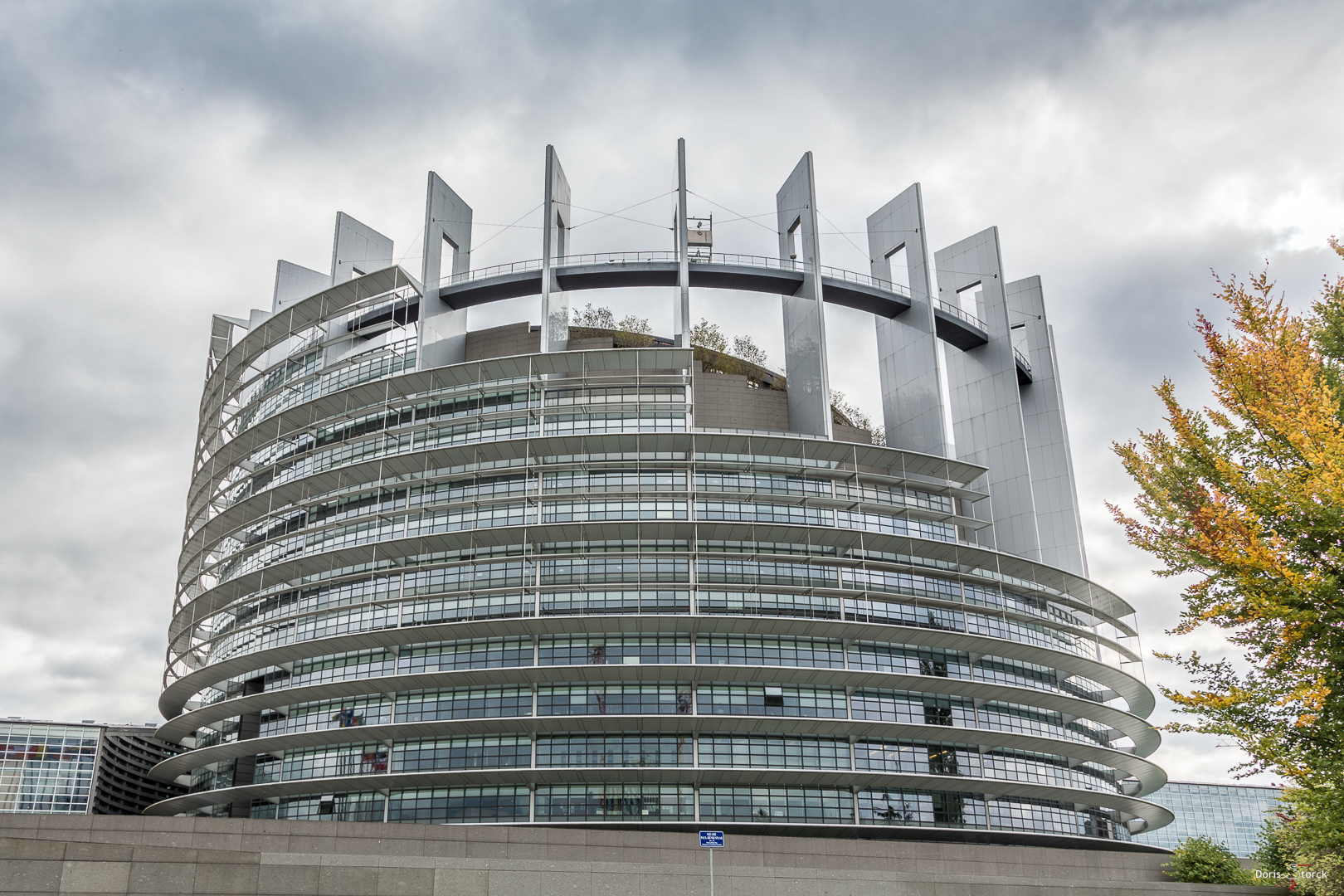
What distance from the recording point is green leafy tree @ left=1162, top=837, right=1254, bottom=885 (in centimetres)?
4744

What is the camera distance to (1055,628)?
62.7 meters

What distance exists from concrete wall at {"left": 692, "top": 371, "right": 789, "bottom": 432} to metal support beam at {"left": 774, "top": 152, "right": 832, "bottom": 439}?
1.33m

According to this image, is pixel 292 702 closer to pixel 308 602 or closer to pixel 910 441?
pixel 308 602

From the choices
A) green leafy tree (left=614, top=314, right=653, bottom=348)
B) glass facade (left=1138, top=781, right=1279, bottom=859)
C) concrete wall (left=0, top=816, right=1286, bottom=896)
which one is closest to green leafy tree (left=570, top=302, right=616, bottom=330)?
green leafy tree (left=614, top=314, right=653, bottom=348)

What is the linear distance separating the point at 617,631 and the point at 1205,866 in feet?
99.6

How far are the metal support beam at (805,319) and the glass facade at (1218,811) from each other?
363 feet

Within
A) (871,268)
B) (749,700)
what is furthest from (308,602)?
(871,268)

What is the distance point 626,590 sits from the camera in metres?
56.1

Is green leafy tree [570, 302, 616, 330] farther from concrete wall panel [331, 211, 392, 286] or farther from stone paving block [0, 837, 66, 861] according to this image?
stone paving block [0, 837, 66, 861]

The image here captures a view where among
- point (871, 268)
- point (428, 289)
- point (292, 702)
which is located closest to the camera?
point (292, 702)

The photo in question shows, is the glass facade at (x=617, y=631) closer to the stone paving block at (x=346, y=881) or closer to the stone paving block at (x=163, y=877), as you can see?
the stone paving block at (x=346, y=881)

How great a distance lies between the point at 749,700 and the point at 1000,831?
15083 mm

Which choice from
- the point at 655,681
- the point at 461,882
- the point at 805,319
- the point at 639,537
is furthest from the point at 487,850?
the point at 805,319

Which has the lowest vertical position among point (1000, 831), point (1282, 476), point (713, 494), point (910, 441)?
point (1000, 831)
